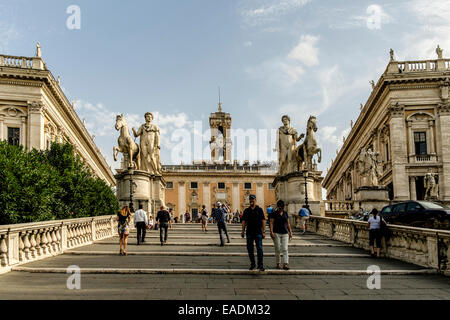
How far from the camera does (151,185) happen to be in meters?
24.8

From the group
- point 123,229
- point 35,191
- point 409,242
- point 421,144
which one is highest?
point 421,144

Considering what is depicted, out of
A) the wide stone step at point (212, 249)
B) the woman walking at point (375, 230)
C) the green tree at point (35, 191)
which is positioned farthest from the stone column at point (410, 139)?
the woman walking at point (375, 230)

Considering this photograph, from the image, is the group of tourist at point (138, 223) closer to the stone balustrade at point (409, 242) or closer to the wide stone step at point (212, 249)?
the wide stone step at point (212, 249)

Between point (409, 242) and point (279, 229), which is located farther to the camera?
point (409, 242)

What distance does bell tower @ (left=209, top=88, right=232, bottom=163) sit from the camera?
3809 inches

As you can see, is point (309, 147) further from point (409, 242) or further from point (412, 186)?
point (412, 186)

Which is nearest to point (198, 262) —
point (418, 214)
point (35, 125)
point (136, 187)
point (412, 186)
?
point (418, 214)

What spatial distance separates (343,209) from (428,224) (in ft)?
42.3

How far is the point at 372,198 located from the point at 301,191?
5.64 metres

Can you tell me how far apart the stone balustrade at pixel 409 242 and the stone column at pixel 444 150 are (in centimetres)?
2651

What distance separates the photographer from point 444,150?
40.5 m

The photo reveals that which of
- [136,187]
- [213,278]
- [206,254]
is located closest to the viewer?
[213,278]

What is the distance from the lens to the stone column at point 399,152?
40625mm

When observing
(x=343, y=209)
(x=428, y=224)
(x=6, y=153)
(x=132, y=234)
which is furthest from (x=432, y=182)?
(x=6, y=153)
